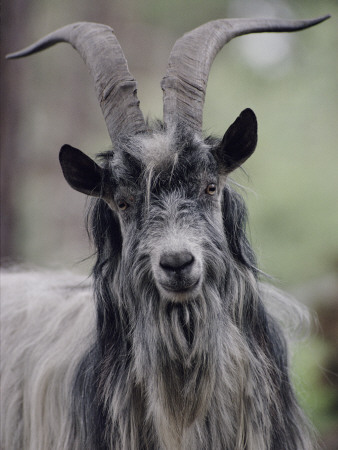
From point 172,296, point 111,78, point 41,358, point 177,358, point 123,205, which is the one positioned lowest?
point 41,358

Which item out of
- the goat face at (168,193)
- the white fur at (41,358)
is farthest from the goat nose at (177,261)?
the white fur at (41,358)

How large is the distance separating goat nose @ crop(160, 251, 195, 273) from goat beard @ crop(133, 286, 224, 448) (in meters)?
0.29

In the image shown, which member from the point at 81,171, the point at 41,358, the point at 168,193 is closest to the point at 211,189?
the point at 168,193

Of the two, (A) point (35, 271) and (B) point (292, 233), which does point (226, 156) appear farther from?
(B) point (292, 233)

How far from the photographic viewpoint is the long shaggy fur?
342 cm

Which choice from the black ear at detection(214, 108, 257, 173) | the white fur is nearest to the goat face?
the black ear at detection(214, 108, 257, 173)

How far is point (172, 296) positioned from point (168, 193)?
0.55 metres

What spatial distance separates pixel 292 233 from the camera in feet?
54.5

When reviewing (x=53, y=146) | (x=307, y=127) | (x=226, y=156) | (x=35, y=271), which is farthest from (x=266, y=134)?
(x=226, y=156)

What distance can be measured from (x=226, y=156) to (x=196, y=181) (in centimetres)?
29

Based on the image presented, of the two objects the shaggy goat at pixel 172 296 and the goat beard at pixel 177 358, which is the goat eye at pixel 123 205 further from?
the goat beard at pixel 177 358

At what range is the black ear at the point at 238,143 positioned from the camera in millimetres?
3533

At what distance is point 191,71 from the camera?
3.96 m

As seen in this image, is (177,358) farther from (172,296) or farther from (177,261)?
(177,261)
